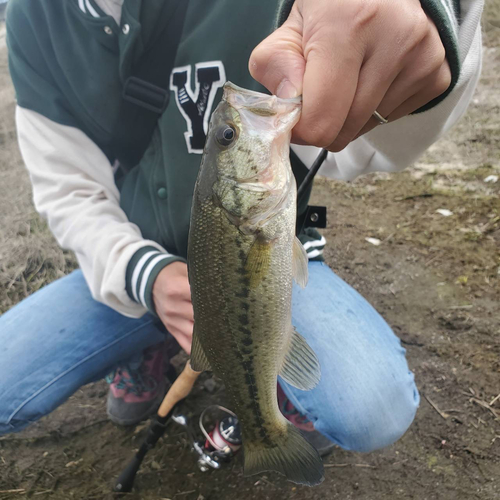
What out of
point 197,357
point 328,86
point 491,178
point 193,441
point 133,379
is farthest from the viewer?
point 491,178

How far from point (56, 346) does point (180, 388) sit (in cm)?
57

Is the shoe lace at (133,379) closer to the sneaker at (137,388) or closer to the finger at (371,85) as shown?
the sneaker at (137,388)

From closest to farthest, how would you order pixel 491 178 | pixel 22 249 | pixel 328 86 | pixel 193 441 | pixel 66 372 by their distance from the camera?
pixel 328 86 < pixel 66 372 < pixel 193 441 < pixel 22 249 < pixel 491 178

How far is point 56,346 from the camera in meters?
1.94

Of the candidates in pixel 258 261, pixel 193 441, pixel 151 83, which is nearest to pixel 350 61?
pixel 258 261

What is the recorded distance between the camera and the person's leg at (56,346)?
1.90 meters

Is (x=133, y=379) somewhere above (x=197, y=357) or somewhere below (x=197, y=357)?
below

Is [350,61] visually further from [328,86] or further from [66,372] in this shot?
[66,372]

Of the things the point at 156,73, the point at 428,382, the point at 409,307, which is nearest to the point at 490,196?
the point at 409,307

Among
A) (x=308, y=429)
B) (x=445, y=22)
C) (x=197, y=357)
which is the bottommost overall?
(x=308, y=429)

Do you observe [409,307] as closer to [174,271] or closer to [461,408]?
[461,408]

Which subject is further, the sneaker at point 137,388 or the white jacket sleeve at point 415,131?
the sneaker at point 137,388

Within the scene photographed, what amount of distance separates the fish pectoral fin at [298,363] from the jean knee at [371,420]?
21.0 inches

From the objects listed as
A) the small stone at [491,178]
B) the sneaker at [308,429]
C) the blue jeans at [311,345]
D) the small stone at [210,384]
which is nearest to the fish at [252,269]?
the blue jeans at [311,345]
